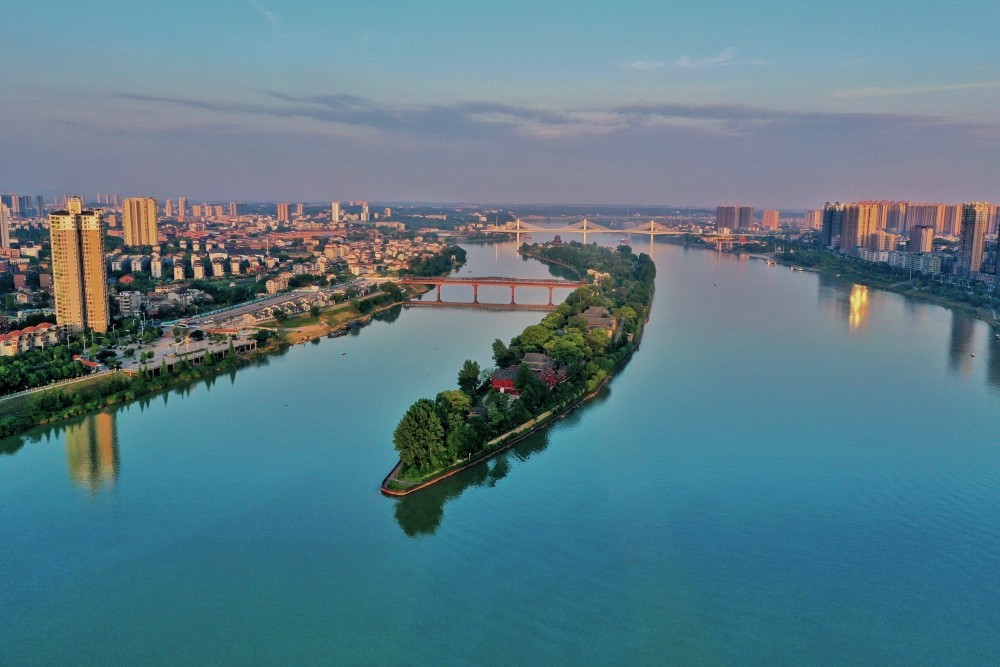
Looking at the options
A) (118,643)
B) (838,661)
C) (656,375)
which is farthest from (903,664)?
(656,375)

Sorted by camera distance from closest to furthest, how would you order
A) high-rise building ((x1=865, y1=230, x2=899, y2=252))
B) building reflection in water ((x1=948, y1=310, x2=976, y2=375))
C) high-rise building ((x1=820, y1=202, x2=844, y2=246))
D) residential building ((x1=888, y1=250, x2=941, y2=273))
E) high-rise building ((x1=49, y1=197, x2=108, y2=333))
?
building reflection in water ((x1=948, y1=310, x2=976, y2=375)) → high-rise building ((x1=49, y1=197, x2=108, y2=333)) → residential building ((x1=888, y1=250, x2=941, y2=273)) → high-rise building ((x1=865, y1=230, x2=899, y2=252)) → high-rise building ((x1=820, y1=202, x2=844, y2=246))

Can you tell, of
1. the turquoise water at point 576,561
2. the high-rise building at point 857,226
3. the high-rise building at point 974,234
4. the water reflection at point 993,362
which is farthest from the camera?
the high-rise building at point 857,226

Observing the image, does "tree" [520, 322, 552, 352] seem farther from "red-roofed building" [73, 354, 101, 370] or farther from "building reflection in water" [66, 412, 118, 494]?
"red-roofed building" [73, 354, 101, 370]

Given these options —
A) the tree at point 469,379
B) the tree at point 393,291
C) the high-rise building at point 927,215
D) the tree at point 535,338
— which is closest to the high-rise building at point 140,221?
the tree at point 393,291

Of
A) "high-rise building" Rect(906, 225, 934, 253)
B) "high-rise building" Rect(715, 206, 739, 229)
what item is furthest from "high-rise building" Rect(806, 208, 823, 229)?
"high-rise building" Rect(906, 225, 934, 253)

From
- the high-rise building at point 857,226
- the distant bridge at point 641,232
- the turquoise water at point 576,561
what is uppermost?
the high-rise building at point 857,226

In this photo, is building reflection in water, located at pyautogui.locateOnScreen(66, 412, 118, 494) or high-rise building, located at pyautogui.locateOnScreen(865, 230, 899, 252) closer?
building reflection in water, located at pyautogui.locateOnScreen(66, 412, 118, 494)

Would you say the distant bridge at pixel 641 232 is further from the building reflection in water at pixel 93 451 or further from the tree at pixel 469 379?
the building reflection in water at pixel 93 451
